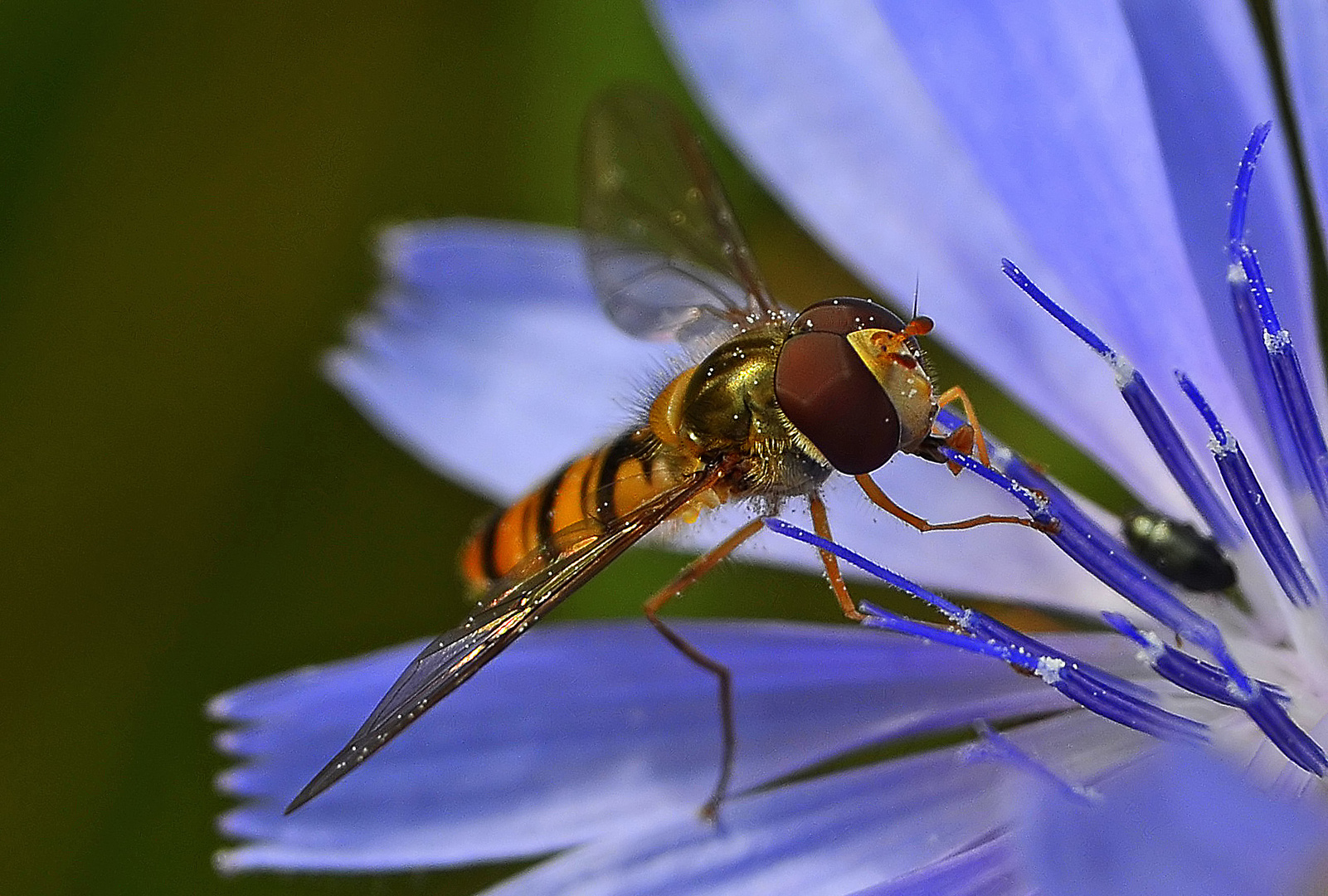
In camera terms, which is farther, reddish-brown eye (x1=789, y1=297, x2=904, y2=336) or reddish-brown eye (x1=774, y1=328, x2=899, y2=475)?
reddish-brown eye (x1=789, y1=297, x2=904, y2=336)

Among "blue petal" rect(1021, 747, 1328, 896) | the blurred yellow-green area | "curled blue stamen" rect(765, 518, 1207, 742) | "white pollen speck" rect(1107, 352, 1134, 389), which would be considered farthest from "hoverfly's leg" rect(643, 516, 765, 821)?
"blue petal" rect(1021, 747, 1328, 896)

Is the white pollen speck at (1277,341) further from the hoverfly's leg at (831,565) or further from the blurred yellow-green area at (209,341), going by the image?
the blurred yellow-green area at (209,341)

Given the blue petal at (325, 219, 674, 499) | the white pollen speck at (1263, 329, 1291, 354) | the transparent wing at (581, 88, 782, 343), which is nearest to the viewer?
the white pollen speck at (1263, 329, 1291, 354)

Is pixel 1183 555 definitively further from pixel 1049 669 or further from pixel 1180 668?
pixel 1049 669

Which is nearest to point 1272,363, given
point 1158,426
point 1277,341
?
point 1277,341

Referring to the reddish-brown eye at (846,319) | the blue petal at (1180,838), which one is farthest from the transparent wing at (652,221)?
the blue petal at (1180,838)

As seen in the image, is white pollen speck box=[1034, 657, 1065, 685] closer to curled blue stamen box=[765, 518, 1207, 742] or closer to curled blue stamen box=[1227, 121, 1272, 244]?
curled blue stamen box=[765, 518, 1207, 742]

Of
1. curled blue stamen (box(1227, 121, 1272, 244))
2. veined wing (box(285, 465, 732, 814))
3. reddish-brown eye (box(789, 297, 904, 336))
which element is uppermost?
curled blue stamen (box(1227, 121, 1272, 244))
